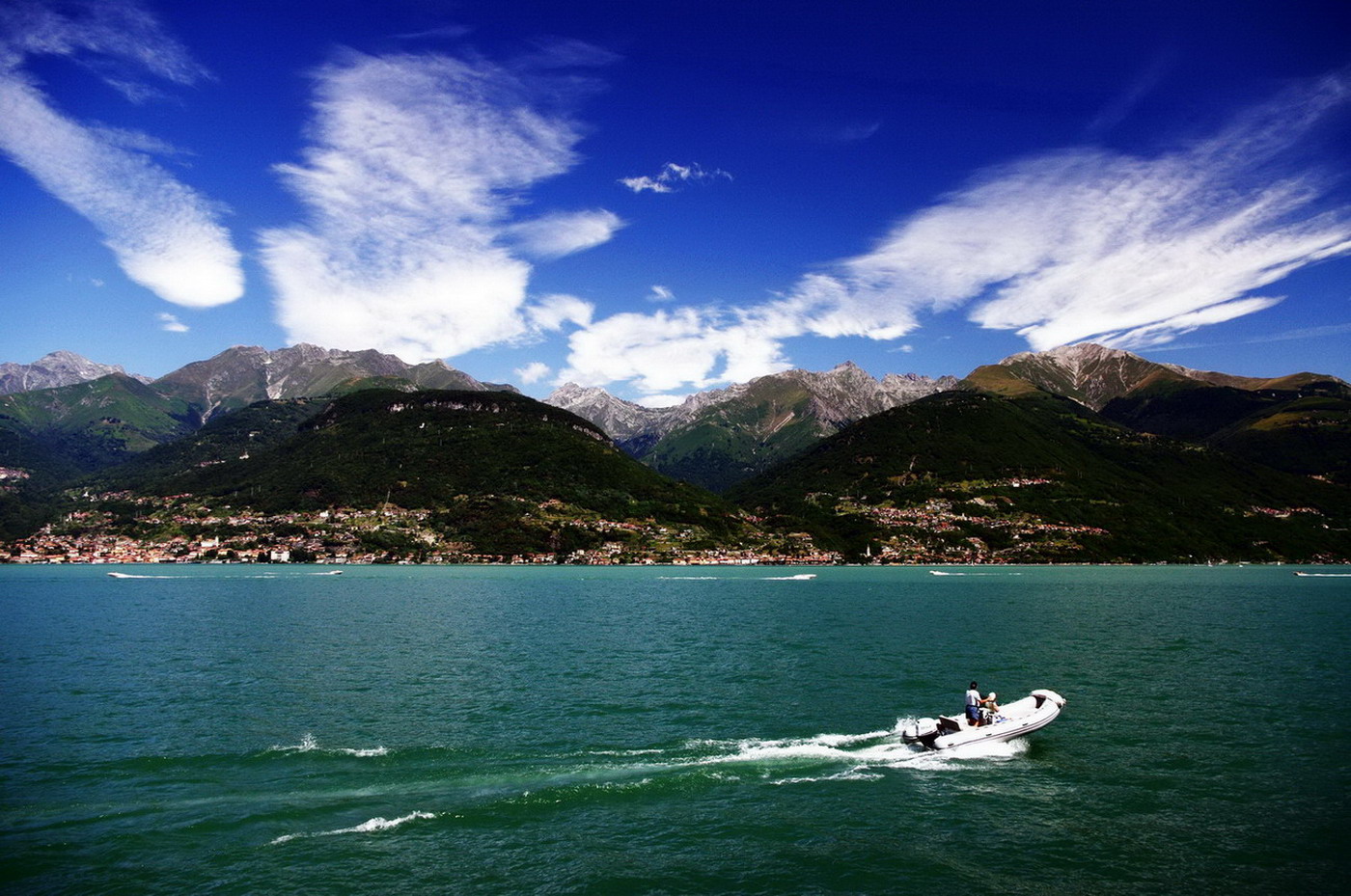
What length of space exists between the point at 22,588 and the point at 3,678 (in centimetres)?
13653

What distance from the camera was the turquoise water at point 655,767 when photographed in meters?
25.8

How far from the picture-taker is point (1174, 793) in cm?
3281

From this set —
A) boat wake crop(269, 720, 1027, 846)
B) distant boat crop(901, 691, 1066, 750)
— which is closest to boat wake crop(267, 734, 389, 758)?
boat wake crop(269, 720, 1027, 846)

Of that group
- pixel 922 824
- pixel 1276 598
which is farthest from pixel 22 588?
pixel 1276 598

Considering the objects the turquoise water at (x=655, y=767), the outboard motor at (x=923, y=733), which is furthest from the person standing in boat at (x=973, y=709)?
the outboard motor at (x=923, y=733)

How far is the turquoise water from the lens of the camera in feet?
84.5

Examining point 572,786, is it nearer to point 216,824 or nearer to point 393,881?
point 393,881

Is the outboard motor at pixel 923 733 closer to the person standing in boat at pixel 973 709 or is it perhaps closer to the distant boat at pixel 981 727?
the distant boat at pixel 981 727

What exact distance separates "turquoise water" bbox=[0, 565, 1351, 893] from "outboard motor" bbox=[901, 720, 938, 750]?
150 cm

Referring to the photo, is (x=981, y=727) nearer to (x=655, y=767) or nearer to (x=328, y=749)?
(x=655, y=767)

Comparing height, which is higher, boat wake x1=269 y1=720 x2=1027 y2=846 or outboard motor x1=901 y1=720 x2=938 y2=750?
outboard motor x1=901 y1=720 x2=938 y2=750

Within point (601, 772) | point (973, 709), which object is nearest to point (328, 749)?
point (601, 772)

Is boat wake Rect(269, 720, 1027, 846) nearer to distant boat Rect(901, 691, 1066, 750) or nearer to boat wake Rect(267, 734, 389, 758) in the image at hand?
boat wake Rect(267, 734, 389, 758)

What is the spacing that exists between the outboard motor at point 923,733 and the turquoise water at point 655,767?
1.50 m
